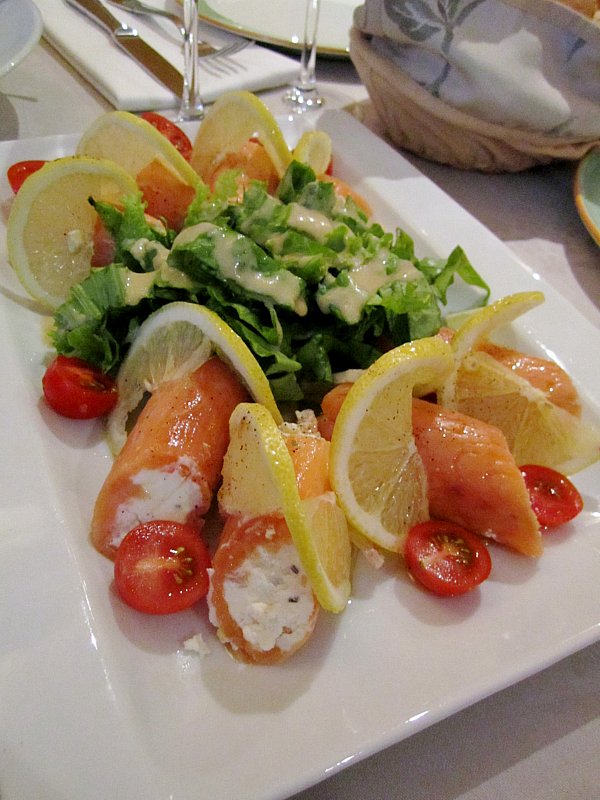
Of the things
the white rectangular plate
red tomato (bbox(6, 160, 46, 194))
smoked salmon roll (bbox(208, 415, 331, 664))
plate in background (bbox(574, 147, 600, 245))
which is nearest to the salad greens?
the white rectangular plate

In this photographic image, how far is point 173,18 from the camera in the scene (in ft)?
9.64

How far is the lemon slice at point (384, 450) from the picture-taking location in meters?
1.22

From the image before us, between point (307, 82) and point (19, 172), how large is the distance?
135cm

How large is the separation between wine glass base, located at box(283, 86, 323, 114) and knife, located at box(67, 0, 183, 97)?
432mm

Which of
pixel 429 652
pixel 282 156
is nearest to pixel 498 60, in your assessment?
pixel 282 156

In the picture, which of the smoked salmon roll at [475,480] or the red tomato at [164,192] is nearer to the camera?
the smoked salmon roll at [475,480]

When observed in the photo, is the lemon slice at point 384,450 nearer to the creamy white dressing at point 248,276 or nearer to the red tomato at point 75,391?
the creamy white dressing at point 248,276

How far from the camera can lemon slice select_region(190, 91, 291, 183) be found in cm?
192

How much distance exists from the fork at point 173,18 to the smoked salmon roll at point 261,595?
2351 mm

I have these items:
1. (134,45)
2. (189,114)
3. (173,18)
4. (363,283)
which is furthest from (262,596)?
(173,18)

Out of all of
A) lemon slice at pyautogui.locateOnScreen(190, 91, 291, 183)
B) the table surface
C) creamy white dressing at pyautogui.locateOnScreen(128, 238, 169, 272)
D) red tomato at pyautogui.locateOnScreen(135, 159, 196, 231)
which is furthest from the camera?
lemon slice at pyautogui.locateOnScreen(190, 91, 291, 183)

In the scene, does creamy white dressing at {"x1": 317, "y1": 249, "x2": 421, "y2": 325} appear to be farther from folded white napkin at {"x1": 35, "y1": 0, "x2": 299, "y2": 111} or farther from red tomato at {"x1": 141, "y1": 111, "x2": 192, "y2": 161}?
folded white napkin at {"x1": 35, "y1": 0, "x2": 299, "y2": 111}

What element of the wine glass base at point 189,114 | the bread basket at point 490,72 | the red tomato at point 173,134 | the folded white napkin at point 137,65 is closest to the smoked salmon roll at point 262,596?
the red tomato at point 173,134

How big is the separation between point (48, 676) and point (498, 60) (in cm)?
202
